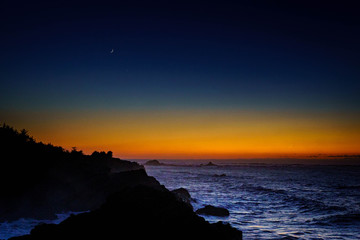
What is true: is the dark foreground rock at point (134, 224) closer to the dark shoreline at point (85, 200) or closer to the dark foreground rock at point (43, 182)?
the dark shoreline at point (85, 200)

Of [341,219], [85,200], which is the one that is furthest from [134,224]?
[341,219]

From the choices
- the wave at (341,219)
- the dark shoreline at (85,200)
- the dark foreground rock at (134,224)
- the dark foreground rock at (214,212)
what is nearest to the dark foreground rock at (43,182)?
the dark shoreline at (85,200)

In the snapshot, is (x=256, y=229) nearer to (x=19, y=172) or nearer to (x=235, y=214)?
(x=235, y=214)

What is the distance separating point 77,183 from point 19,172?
5083 millimetres

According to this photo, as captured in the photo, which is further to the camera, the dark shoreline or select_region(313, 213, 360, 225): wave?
select_region(313, 213, 360, 225): wave

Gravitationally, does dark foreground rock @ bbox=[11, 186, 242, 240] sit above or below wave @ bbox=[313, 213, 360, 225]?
above

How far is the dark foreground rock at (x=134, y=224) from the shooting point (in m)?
8.62

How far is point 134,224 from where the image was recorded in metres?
8.99

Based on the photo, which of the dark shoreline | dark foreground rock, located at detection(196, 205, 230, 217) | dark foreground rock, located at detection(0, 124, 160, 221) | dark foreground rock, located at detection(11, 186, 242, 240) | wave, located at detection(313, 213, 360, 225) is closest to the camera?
dark foreground rock, located at detection(11, 186, 242, 240)

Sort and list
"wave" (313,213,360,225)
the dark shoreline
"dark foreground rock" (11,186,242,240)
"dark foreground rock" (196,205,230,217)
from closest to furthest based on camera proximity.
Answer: "dark foreground rock" (11,186,242,240)
the dark shoreline
"wave" (313,213,360,225)
"dark foreground rock" (196,205,230,217)

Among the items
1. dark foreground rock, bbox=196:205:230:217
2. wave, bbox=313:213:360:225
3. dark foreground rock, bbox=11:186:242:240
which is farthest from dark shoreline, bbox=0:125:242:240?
wave, bbox=313:213:360:225

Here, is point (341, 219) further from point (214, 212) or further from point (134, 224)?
point (134, 224)

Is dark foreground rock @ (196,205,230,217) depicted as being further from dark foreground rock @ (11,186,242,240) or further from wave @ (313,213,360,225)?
dark foreground rock @ (11,186,242,240)

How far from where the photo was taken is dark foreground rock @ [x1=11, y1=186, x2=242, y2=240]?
862 centimetres
